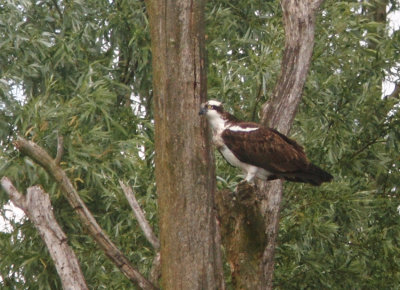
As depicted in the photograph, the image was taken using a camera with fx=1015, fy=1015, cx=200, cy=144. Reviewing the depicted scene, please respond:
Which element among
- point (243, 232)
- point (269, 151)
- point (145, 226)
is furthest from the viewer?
point (269, 151)

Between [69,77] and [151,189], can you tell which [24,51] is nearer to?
[69,77]

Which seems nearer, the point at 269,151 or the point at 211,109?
the point at 211,109

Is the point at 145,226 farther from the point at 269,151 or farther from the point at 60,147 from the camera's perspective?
the point at 269,151

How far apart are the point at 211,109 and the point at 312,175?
1097mm

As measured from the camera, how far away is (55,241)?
6980mm

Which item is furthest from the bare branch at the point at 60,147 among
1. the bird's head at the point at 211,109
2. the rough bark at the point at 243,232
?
the rough bark at the point at 243,232

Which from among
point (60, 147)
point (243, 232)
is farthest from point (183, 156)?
point (60, 147)

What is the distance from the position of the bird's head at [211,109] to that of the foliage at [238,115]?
2.26 m

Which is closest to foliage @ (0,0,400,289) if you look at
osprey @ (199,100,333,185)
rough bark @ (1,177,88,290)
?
osprey @ (199,100,333,185)

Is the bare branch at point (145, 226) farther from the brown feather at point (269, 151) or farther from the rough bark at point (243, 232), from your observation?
the brown feather at point (269, 151)

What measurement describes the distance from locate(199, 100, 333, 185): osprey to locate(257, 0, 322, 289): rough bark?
0.09 metres

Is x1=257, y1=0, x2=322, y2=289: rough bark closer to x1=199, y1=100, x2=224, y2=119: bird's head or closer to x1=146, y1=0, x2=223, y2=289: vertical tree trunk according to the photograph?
x1=199, y1=100, x2=224, y2=119: bird's head

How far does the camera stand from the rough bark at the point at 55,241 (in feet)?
22.8

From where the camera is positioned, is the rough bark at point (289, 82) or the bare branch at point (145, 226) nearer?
the bare branch at point (145, 226)
